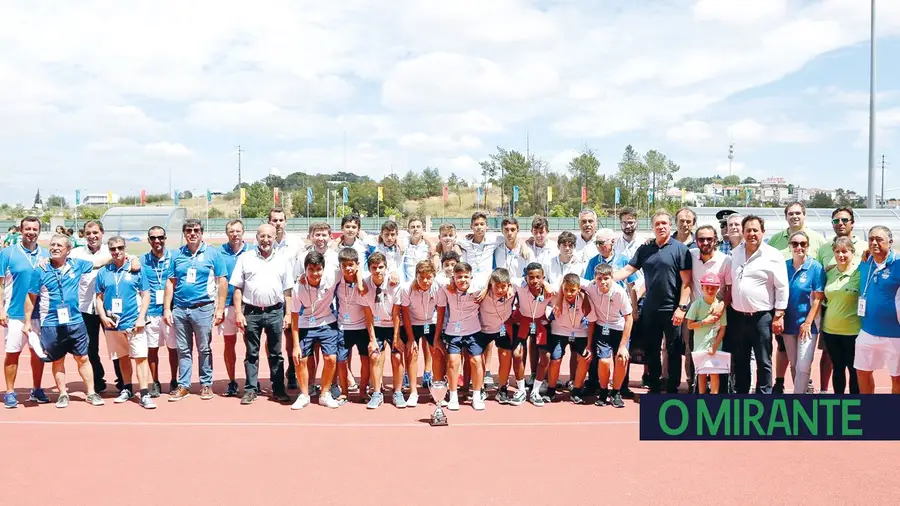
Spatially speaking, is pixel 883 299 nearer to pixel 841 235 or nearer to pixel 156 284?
pixel 841 235

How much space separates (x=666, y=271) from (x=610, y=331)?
81 cm

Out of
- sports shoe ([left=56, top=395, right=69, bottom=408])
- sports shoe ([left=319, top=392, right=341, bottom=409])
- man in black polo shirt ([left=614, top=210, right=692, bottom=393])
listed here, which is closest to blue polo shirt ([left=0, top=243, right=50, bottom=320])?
sports shoe ([left=56, top=395, right=69, bottom=408])

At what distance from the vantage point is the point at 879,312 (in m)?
5.21

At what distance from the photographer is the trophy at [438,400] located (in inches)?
214

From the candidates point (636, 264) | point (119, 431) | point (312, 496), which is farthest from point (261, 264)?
point (636, 264)

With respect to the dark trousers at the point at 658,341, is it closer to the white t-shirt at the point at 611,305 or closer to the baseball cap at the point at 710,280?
the white t-shirt at the point at 611,305

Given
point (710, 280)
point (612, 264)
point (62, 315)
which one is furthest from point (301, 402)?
point (710, 280)

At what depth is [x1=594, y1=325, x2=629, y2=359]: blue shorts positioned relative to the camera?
621 centimetres

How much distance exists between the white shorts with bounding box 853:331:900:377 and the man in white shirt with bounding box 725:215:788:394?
622 mm

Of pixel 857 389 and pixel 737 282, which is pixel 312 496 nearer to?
pixel 737 282

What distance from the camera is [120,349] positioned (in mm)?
6402

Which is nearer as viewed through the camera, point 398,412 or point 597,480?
point 597,480

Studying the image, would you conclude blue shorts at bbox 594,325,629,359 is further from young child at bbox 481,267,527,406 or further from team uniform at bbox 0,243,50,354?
team uniform at bbox 0,243,50,354

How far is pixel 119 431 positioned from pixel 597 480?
13.0ft
